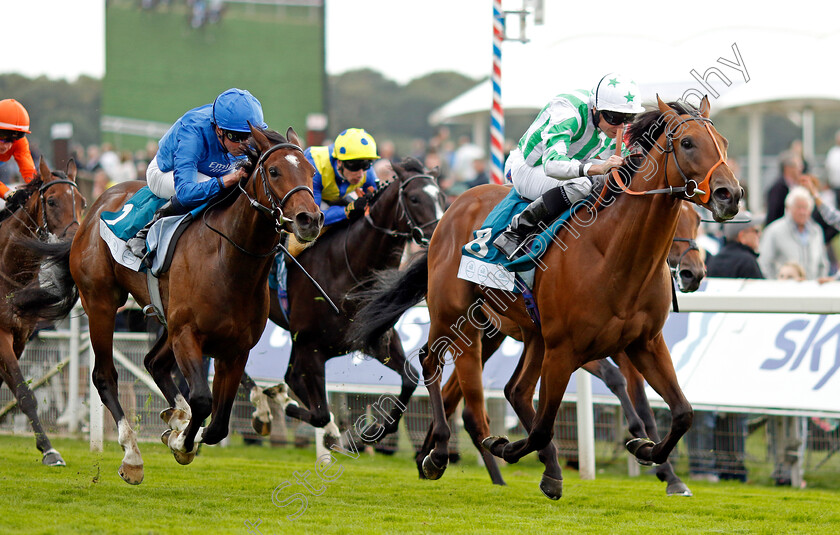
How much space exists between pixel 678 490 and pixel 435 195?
2.32 meters

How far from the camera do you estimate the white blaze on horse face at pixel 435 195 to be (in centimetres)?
682

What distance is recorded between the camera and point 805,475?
7.49 m

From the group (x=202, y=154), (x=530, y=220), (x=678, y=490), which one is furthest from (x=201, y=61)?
(x=678, y=490)

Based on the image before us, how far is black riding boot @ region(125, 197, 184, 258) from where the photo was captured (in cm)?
586

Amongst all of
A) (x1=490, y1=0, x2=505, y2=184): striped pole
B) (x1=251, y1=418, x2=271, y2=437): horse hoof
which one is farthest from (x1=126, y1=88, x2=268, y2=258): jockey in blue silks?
(x1=490, y1=0, x2=505, y2=184): striped pole

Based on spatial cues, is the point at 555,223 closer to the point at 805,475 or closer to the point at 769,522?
the point at 769,522

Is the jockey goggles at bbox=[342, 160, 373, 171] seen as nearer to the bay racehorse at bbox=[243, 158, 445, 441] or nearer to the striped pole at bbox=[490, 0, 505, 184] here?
the bay racehorse at bbox=[243, 158, 445, 441]

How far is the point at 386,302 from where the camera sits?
6574 millimetres

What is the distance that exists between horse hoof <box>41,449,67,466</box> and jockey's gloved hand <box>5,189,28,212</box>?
1.66 m

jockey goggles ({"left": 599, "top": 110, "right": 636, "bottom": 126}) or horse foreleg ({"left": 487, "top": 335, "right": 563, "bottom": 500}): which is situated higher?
jockey goggles ({"left": 599, "top": 110, "right": 636, "bottom": 126})

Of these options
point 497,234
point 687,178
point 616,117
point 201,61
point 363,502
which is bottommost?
point 363,502

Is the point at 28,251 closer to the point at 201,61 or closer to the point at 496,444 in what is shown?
the point at 496,444

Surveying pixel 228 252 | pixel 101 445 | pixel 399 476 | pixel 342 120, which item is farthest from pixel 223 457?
pixel 342 120

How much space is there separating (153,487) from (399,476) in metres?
1.68
